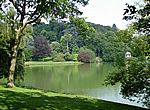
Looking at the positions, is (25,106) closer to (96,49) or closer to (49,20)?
(49,20)

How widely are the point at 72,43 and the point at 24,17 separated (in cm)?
11220

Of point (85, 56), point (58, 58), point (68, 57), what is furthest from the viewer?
point (85, 56)

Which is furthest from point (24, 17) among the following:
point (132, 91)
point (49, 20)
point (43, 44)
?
point (43, 44)

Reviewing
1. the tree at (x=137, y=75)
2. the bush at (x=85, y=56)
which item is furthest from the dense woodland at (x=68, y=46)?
the tree at (x=137, y=75)

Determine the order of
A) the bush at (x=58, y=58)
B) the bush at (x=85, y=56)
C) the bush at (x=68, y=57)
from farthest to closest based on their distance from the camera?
the bush at (x=85, y=56) < the bush at (x=68, y=57) < the bush at (x=58, y=58)

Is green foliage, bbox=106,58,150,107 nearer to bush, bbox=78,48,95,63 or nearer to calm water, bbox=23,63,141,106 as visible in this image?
calm water, bbox=23,63,141,106

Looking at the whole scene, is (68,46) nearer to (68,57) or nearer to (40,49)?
(68,57)

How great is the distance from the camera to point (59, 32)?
156 metres

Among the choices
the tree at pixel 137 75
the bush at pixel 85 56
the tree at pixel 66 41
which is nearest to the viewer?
the tree at pixel 137 75

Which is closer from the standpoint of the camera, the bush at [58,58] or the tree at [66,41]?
the bush at [58,58]

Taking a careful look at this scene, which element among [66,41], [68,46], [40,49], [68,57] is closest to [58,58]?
[68,57]

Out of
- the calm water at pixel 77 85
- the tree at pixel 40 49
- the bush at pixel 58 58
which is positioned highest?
the tree at pixel 40 49

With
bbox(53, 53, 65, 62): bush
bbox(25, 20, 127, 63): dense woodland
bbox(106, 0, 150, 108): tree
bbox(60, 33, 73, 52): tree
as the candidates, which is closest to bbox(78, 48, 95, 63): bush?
bbox(25, 20, 127, 63): dense woodland

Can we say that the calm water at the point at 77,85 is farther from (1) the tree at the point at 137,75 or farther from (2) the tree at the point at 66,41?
(2) the tree at the point at 66,41
